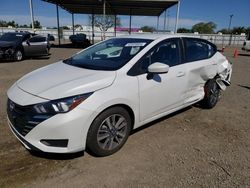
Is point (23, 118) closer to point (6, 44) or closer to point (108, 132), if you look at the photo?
point (108, 132)

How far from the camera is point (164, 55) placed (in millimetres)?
3869

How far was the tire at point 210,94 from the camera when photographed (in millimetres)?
4895

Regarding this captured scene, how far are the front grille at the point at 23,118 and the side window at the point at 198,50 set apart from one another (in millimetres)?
2875

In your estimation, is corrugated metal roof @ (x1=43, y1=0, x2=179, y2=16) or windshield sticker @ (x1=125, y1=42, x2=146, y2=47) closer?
windshield sticker @ (x1=125, y1=42, x2=146, y2=47)

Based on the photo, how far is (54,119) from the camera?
2.62 metres

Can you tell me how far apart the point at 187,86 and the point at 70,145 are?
246 centimetres

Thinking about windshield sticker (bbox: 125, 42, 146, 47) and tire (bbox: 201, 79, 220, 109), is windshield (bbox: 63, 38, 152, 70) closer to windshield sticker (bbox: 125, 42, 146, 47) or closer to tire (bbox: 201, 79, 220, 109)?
windshield sticker (bbox: 125, 42, 146, 47)

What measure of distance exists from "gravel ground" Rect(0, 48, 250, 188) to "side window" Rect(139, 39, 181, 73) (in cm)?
122

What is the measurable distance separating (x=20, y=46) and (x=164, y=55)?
11145mm

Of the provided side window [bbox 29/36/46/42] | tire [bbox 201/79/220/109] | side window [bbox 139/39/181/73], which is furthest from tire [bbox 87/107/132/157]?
side window [bbox 29/36/46/42]

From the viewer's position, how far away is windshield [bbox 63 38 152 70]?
344 centimetres

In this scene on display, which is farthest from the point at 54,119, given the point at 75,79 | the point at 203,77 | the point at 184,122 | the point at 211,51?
the point at 211,51

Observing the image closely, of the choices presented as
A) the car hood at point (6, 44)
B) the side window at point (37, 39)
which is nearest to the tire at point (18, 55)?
the car hood at point (6, 44)

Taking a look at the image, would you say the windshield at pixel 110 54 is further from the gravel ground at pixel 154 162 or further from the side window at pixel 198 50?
the gravel ground at pixel 154 162
